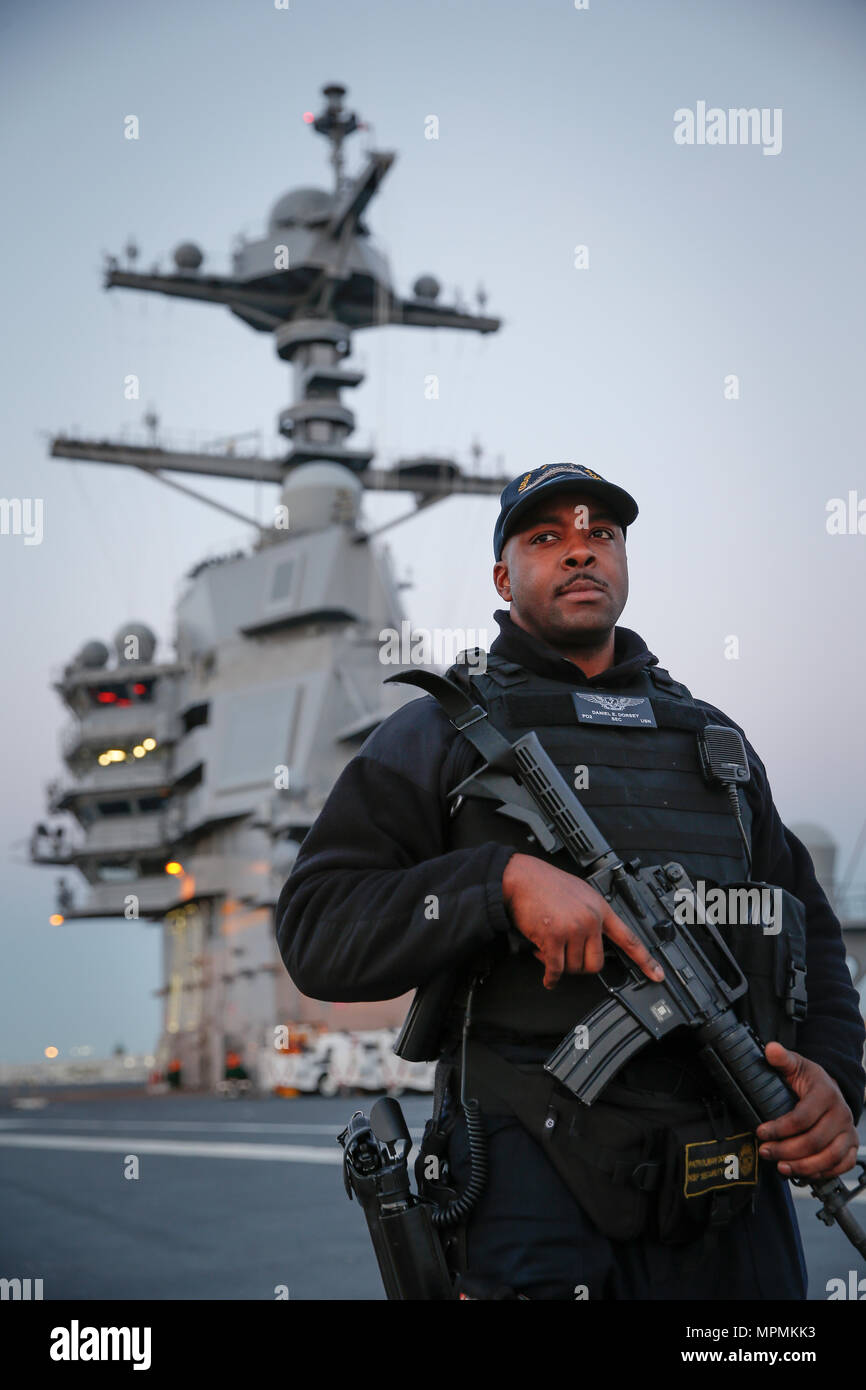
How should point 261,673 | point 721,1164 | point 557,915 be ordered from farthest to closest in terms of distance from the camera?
point 261,673 → point 721,1164 → point 557,915

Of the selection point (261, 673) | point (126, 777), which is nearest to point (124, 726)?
point (126, 777)

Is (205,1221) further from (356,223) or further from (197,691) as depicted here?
(356,223)

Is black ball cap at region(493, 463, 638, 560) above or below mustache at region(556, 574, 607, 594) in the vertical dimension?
above

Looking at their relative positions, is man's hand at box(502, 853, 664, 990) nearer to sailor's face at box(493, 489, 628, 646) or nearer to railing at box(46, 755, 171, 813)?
sailor's face at box(493, 489, 628, 646)

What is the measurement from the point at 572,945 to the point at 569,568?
0.82 meters

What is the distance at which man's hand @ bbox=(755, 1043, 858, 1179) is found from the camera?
7.70 ft

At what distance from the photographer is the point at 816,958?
2775mm

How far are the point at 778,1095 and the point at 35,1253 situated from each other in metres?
6.01

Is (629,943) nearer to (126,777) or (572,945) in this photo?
(572,945)

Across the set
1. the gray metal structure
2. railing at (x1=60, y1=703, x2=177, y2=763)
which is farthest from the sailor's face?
railing at (x1=60, y1=703, x2=177, y2=763)

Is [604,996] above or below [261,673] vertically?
below

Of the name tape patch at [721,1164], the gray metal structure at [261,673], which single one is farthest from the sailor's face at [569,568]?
the gray metal structure at [261,673]
